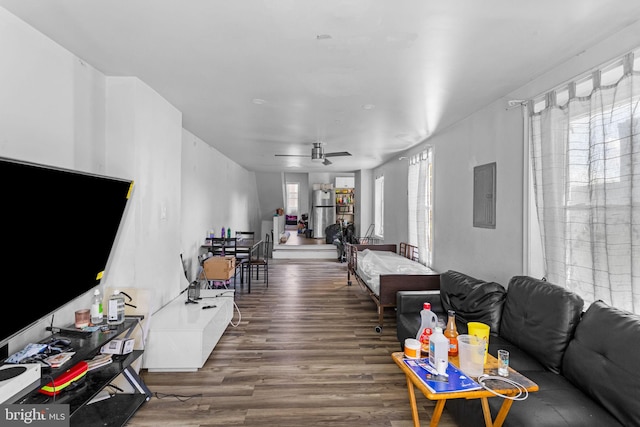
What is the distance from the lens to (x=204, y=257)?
5.43 metres

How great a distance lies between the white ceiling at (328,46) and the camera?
1.76 metres

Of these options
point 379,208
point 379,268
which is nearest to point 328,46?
point 379,268

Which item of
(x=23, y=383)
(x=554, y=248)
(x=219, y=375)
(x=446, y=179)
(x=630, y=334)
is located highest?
(x=446, y=179)

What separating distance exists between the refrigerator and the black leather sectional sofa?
8.12 metres

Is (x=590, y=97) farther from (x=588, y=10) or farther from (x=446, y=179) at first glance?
(x=446, y=179)

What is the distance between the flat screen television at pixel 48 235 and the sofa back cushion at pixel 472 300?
296cm

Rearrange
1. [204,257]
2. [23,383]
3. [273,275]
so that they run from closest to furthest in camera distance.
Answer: [23,383], [204,257], [273,275]

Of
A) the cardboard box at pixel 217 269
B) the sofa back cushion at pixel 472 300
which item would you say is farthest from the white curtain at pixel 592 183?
the cardboard box at pixel 217 269

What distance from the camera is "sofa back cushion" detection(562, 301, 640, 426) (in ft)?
5.25

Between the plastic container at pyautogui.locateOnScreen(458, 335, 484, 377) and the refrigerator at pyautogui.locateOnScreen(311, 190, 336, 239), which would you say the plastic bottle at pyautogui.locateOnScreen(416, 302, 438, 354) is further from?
the refrigerator at pyautogui.locateOnScreen(311, 190, 336, 239)

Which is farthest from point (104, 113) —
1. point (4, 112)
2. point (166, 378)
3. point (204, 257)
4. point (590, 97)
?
point (590, 97)

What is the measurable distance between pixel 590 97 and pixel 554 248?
1.08 meters

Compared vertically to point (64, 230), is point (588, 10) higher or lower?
higher

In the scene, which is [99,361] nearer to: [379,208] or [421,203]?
[421,203]
